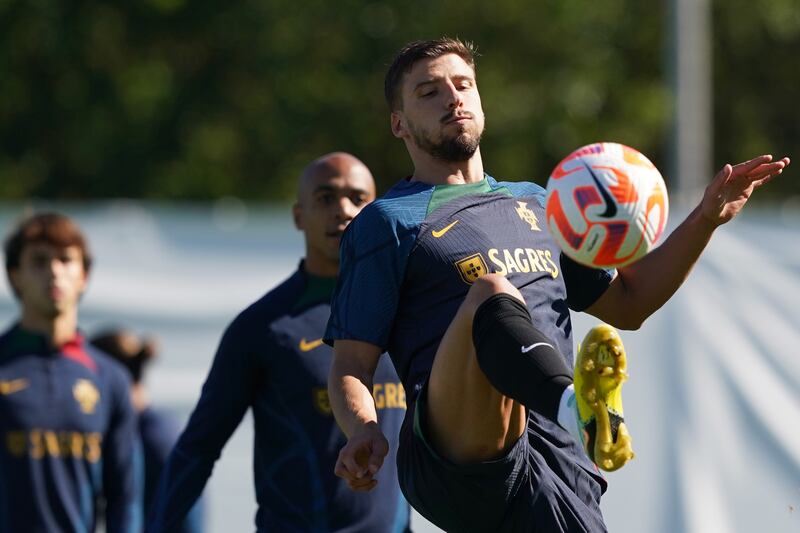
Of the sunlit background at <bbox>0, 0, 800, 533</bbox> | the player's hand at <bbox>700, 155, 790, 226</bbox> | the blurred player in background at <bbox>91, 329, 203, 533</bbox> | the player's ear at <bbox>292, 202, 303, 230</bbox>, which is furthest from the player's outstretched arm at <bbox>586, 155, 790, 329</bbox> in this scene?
the sunlit background at <bbox>0, 0, 800, 533</bbox>

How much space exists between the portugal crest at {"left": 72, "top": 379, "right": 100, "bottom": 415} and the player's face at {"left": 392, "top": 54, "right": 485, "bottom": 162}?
8.84 ft

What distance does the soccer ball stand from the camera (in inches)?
162

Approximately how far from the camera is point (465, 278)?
448 cm

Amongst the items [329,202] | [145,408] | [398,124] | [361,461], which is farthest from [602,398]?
[145,408]

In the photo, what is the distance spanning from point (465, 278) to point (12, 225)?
452 cm

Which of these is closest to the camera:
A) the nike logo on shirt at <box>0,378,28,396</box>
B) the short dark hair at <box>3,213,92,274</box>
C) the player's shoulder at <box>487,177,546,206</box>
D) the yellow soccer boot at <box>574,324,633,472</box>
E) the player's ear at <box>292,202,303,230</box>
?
the yellow soccer boot at <box>574,324,633,472</box>

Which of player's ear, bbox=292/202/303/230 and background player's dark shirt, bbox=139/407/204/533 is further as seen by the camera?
background player's dark shirt, bbox=139/407/204/533

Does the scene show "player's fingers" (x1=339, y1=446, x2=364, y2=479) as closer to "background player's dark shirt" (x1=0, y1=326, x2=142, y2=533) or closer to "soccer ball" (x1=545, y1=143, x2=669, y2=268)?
"soccer ball" (x1=545, y1=143, x2=669, y2=268)

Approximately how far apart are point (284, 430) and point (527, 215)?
1.51 m

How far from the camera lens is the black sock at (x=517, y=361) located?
3.99 metres

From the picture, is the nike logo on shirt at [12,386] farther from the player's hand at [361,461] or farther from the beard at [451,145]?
the player's hand at [361,461]

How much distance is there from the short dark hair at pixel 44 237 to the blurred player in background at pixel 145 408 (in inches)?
40.7

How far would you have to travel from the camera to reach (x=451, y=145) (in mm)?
4648

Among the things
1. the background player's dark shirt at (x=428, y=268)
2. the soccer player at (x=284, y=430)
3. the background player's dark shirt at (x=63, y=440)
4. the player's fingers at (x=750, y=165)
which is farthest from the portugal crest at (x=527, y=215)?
the background player's dark shirt at (x=63, y=440)
